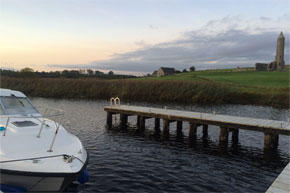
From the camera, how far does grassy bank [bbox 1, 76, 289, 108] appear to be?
115ft

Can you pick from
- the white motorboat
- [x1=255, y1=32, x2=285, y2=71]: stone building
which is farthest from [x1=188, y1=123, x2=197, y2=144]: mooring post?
[x1=255, y1=32, x2=285, y2=71]: stone building

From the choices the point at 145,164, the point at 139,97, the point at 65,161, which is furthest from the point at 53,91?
the point at 65,161

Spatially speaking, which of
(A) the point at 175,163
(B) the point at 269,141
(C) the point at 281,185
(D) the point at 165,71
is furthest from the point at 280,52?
(C) the point at 281,185

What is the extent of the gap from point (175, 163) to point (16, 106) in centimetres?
829

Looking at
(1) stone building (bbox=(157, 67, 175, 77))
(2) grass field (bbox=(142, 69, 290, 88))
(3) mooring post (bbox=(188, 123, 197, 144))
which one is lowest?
(3) mooring post (bbox=(188, 123, 197, 144))

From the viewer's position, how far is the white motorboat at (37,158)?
22.0 ft

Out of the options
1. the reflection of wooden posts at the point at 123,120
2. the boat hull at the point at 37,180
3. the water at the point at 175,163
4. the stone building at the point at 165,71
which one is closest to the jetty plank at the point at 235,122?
the reflection of wooden posts at the point at 123,120

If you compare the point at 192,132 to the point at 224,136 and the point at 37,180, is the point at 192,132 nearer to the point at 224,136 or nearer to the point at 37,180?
the point at 224,136

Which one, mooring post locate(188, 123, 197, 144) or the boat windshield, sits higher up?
the boat windshield

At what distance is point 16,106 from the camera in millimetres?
10945

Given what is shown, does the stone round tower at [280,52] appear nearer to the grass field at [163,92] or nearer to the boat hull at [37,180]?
the grass field at [163,92]

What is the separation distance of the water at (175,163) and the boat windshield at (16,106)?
396 cm

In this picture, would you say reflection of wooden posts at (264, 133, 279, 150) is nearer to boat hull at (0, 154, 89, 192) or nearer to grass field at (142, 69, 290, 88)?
boat hull at (0, 154, 89, 192)

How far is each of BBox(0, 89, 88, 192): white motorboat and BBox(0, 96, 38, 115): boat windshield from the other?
2.92 feet
